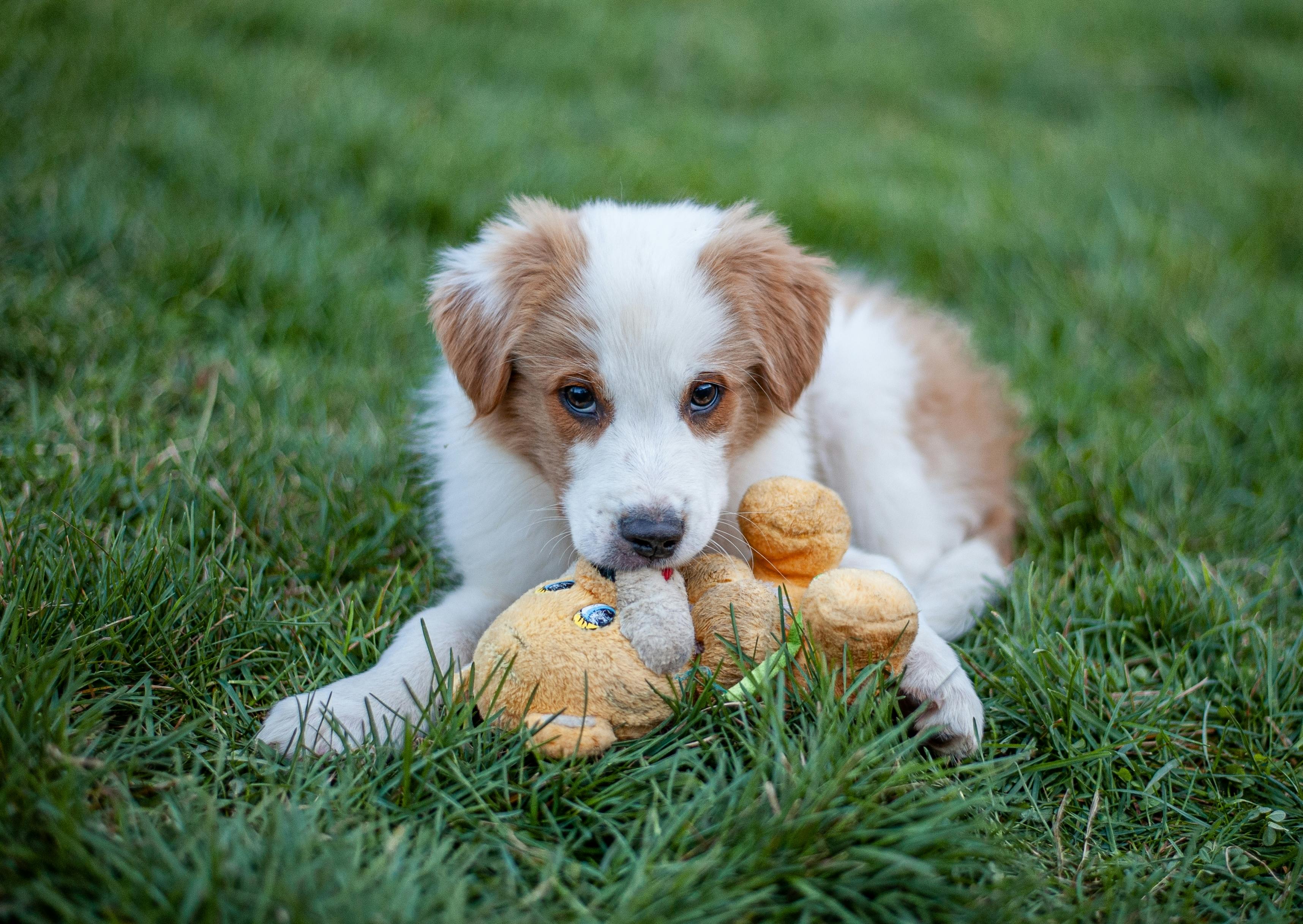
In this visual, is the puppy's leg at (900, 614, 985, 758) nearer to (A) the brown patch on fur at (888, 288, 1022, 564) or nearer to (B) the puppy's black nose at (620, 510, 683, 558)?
(B) the puppy's black nose at (620, 510, 683, 558)

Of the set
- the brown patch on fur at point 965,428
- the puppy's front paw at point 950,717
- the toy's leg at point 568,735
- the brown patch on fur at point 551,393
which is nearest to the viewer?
the toy's leg at point 568,735

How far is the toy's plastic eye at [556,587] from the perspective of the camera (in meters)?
2.08

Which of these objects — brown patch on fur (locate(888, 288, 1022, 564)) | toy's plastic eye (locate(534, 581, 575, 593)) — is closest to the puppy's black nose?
toy's plastic eye (locate(534, 581, 575, 593))

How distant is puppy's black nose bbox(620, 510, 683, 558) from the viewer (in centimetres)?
208

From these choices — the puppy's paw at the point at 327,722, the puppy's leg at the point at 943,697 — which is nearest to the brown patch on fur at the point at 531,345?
the puppy's paw at the point at 327,722

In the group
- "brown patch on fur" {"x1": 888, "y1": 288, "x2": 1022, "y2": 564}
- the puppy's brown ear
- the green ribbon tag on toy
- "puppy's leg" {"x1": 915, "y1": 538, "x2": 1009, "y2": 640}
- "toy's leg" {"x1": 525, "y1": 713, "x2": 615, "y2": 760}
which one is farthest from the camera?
"brown patch on fur" {"x1": 888, "y1": 288, "x2": 1022, "y2": 564}

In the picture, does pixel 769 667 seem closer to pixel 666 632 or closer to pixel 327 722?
pixel 666 632

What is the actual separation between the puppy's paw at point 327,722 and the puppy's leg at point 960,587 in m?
1.40

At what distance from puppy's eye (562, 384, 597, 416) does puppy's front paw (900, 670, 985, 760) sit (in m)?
0.98

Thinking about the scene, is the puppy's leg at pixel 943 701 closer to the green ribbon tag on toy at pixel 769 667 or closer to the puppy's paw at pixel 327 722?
the green ribbon tag on toy at pixel 769 667

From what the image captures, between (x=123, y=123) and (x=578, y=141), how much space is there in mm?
2363

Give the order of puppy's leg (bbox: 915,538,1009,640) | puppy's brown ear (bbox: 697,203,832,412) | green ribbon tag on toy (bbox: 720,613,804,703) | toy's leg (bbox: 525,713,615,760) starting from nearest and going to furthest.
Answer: toy's leg (bbox: 525,713,615,760) → green ribbon tag on toy (bbox: 720,613,804,703) → puppy's brown ear (bbox: 697,203,832,412) → puppy's leg (bbox: 915,538,1009,640)

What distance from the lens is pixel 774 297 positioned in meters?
2.58

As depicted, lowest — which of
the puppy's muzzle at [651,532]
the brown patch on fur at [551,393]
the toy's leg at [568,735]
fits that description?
the toy's leg at [568,735]
